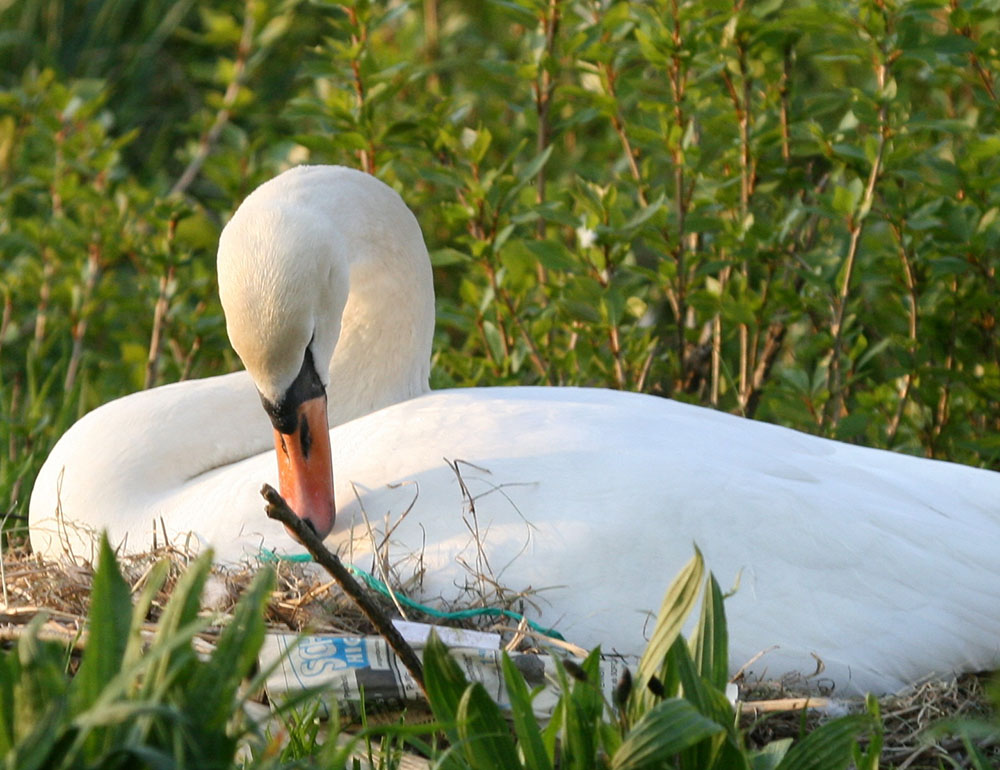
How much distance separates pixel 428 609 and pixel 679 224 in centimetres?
202

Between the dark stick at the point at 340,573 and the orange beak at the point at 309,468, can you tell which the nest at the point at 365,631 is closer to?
the orange beak at the point at 309,468

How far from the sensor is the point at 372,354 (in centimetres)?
389

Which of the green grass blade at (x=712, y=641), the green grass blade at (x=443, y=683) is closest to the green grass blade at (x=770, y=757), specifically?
the green grass blade at (x=712, y=641)

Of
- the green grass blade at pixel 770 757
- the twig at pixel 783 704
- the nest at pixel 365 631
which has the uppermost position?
the green grass blade at pixel 770 757

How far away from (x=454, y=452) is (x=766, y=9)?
210 centimetres

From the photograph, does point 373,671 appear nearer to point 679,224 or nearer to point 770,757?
point 770,757

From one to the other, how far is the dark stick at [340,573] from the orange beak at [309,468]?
0.76 m

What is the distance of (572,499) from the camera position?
2938 millimetres

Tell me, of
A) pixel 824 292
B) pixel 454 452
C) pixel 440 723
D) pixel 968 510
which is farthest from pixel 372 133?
pixel 440 723

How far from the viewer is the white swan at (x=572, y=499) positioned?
9.33 feet

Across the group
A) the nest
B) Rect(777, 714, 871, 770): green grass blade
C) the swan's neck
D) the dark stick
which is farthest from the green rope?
the swan's neck

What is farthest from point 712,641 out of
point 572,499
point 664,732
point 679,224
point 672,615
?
point 679,224

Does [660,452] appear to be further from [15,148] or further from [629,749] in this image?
[15,148]

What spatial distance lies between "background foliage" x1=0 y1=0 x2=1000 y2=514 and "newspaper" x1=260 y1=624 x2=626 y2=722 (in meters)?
1.95
